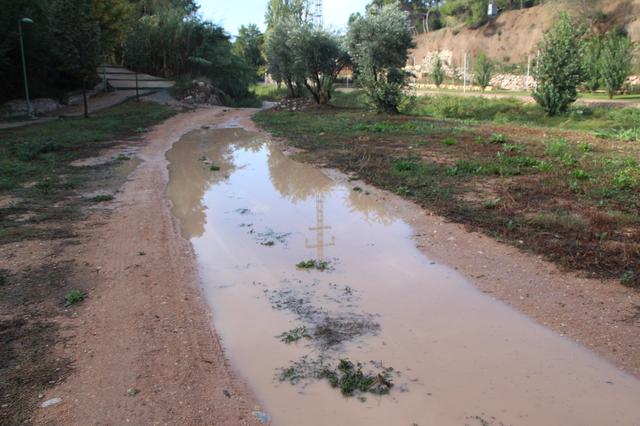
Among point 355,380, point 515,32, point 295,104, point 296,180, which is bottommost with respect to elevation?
point 355,380

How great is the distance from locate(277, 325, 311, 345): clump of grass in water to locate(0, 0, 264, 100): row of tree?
22815 mm

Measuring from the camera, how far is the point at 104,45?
3128 centimetres

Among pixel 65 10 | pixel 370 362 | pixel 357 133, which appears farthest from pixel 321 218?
pixel 65 10

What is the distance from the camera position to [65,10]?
23.1 meters

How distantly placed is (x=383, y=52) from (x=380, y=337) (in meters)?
21.1

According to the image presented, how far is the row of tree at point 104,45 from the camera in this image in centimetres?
2372

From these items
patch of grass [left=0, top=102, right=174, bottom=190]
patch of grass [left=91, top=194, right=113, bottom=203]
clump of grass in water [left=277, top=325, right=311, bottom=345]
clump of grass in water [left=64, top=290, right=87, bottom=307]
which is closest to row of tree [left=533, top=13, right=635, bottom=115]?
patch of grass [left=0, top=102, right=174, bottom=190]

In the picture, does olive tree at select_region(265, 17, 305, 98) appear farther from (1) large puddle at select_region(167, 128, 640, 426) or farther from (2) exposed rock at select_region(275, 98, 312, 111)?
(1) large puddle at select_region(167, 128, 640, 426)

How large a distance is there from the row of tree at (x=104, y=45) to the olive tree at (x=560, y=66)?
833 inches

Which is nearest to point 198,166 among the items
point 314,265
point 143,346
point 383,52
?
point 314,265

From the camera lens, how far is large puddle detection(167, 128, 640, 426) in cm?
410

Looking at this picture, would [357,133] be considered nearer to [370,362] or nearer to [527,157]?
[527,157]

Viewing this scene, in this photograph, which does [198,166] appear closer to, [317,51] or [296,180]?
[296,180]

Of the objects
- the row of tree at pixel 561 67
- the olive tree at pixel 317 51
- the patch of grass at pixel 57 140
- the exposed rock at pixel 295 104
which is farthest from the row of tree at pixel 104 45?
the row of tree at pixel 561 67
